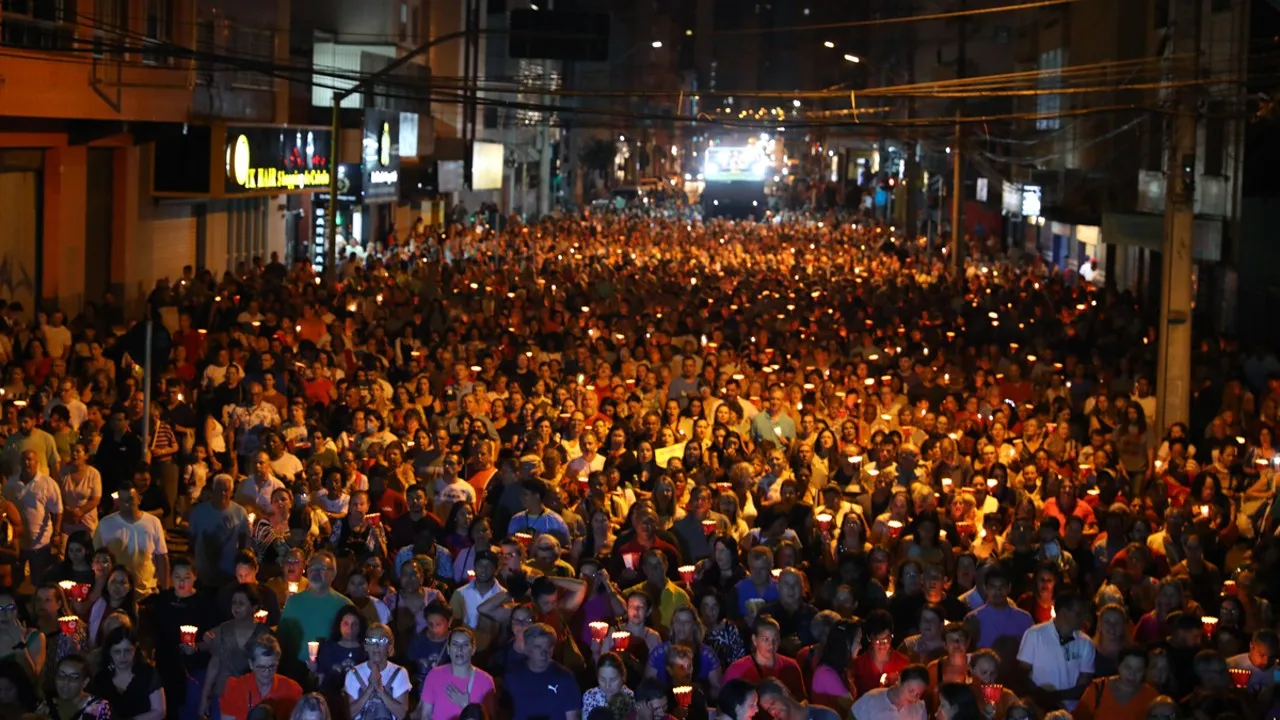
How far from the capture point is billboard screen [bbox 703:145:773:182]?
112m

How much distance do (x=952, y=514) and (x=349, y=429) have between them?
16.6 ft

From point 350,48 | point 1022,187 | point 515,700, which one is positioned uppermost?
point 350,48

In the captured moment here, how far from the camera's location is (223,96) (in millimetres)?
31812

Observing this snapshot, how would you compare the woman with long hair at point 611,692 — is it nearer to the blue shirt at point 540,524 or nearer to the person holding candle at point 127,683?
the person holding candle at point 127,683

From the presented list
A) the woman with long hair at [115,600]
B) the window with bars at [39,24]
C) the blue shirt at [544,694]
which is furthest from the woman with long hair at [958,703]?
the window with bars at [39,24]

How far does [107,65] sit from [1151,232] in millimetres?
16922

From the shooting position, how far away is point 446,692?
27.7 ft

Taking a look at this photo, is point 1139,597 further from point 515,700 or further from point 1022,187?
point 1022,187

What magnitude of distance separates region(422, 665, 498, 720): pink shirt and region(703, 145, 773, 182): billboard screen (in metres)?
104

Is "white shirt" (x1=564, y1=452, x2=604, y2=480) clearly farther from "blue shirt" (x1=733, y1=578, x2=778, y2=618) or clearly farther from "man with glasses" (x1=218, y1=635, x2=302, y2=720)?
"man with glasses" (x1=218, y1=635, x2=302, y2=720)

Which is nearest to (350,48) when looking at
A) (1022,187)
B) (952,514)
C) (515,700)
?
(1022,187)

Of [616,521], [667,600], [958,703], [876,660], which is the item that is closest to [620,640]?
[667,600]

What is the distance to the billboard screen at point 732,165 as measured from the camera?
112250mm

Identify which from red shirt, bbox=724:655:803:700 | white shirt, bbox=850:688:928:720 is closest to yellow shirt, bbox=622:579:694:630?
red shirt, bbox=724:655:803:700
